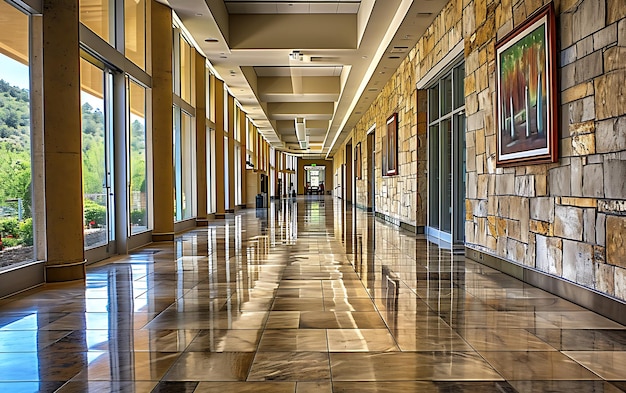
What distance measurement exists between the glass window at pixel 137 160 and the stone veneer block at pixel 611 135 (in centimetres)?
705

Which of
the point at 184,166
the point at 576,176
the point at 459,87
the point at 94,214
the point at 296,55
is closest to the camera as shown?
the point at 576,176

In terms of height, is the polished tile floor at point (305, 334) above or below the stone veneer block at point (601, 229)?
below

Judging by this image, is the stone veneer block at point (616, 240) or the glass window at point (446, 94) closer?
the stone veneer block at point (616, 240)

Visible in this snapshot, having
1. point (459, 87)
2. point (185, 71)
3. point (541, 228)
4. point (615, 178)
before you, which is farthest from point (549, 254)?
point (185, 71)

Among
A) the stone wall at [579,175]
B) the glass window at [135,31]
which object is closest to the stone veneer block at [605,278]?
the stone wall at [579,175]

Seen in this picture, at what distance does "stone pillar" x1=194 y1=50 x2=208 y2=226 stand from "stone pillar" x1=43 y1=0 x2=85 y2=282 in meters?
7.82

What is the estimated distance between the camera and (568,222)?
473 centimetres

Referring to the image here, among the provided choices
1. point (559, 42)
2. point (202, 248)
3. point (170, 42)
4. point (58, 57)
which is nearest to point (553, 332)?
point (559, 42)

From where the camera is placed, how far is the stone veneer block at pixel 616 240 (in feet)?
12.8

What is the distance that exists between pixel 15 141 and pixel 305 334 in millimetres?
3650

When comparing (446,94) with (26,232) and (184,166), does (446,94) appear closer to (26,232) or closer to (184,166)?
(184,166)

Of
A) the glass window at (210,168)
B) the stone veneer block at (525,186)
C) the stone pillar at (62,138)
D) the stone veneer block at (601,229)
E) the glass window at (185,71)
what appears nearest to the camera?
the stone veneer block at (601,229)

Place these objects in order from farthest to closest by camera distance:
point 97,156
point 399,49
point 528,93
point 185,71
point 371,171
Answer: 1. point 371,171
2. point 185,71
3. point 399,49
4. point 97,156
5. point 528,93

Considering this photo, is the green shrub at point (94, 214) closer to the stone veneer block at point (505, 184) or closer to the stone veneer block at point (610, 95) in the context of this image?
the stone veneer block at point (505, 184)
